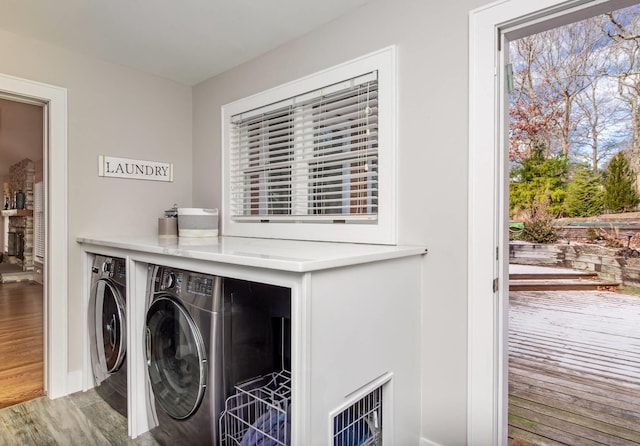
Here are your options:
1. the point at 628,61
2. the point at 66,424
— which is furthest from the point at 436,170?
the point at 628,61

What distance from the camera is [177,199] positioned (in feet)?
9.68

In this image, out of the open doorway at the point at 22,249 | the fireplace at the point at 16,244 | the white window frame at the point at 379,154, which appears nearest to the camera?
the white window frame at the point at 379,154

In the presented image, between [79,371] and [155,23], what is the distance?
7.36 feet

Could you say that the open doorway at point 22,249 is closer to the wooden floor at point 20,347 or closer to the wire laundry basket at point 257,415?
the wooden floor at point 20,347

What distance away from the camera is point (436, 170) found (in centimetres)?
164

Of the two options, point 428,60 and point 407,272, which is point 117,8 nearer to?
point 428,60

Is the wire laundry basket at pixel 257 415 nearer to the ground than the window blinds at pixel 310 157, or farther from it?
nearer to the ground

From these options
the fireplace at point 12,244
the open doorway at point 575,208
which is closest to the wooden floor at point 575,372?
the open doorway at point 575,208

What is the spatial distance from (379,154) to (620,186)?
5.09m

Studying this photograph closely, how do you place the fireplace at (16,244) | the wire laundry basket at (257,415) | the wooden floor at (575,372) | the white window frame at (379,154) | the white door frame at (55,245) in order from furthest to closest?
the fireplace at (16,244)
the white door frame at (55,245)
the wooden floor at (575,372)
the white window frame at (379,154)
the wire laundry basket at (257,415)

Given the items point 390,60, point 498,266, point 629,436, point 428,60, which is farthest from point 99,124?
point 629,436

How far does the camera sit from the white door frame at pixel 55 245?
2277 millimetres

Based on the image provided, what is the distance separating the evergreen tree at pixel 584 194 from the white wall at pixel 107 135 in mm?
5667

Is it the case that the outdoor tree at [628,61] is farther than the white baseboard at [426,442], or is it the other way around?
the outdoor tree at [628,61]
